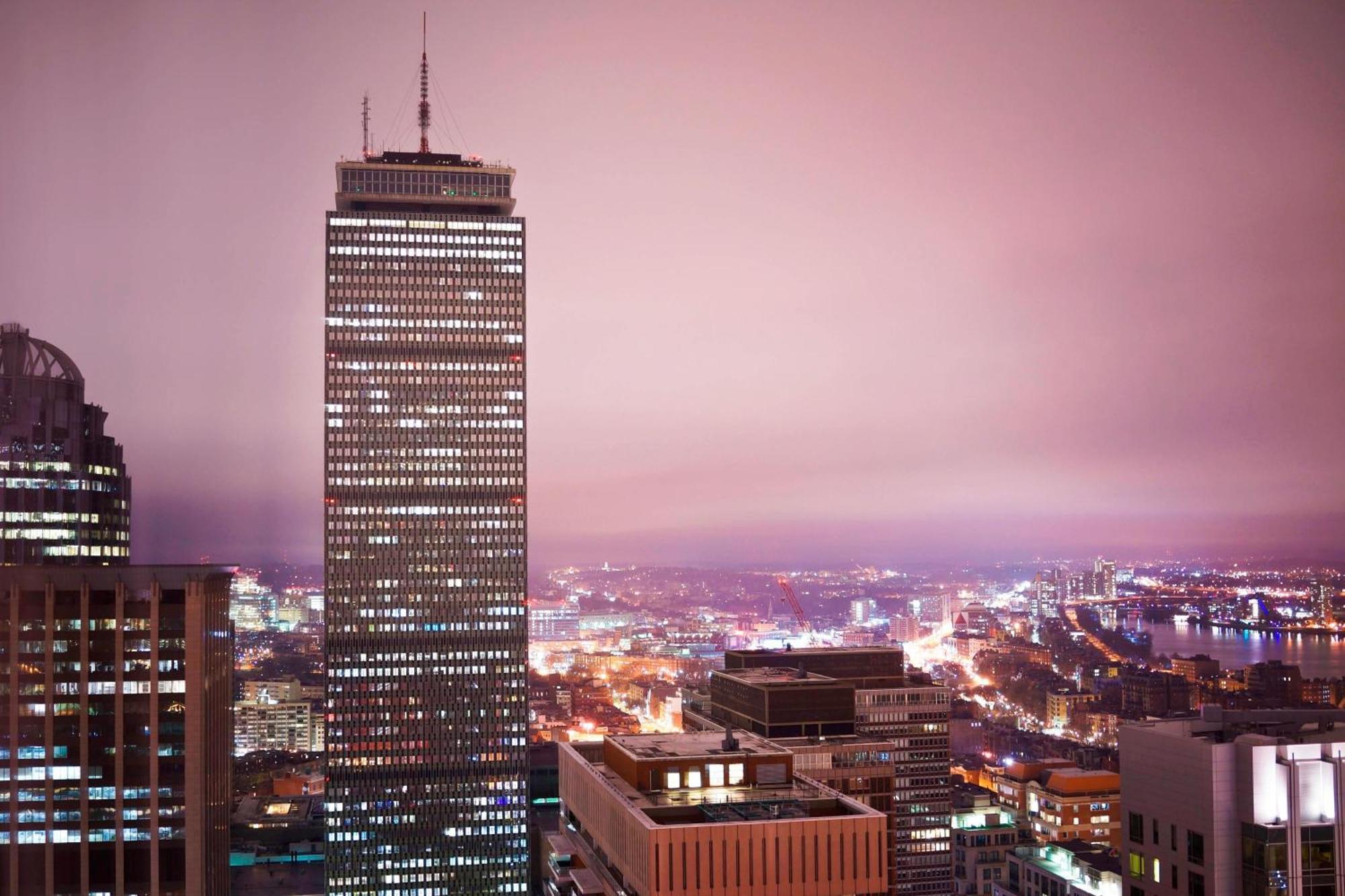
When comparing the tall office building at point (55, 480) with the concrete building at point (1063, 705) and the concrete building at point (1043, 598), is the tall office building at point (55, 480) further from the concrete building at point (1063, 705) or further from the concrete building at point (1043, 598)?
the concrete building at point (1043, 598)

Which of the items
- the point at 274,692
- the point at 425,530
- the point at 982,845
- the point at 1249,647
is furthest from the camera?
the point at 274,692

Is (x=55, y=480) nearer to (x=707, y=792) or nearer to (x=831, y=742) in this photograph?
(x=831, y=742)

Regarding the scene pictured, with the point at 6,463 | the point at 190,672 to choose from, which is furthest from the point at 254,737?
the point at 190,672

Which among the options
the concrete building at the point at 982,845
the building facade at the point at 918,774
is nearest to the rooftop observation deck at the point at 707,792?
the building facade at the point at 918,774

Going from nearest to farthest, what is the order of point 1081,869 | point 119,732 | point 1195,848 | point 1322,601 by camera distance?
point 1195,848
point 119,732
point 1322,601
point 1081,869

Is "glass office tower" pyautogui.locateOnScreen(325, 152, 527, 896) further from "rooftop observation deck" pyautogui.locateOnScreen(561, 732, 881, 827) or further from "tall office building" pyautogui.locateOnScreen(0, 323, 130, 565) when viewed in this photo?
"rooftop observation deck" pyautogui.locateOnScreen(561, 732, 881, 827)

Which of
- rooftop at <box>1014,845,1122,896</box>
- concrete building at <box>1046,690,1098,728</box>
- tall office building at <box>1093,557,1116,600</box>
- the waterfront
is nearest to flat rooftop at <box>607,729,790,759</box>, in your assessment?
the waterfront

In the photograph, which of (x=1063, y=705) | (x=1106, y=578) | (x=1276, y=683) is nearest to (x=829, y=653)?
(x=1106, y=578)

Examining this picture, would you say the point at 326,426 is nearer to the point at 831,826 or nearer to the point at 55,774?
the point at 55,774
